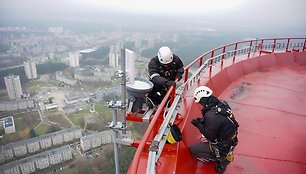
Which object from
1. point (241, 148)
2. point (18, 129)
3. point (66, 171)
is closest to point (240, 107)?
point (241, 148)

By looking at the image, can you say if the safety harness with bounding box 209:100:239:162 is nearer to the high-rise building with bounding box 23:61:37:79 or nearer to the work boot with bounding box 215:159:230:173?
the work boot with bounding box 215:159:230:173

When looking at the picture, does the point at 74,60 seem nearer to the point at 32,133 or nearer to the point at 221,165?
the point at 32,133

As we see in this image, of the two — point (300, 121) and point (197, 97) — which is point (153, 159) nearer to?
point (197, 97)

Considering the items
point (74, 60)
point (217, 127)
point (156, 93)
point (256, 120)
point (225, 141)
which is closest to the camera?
point (217, 127)

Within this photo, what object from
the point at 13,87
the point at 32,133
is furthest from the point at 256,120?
the point at 13,87

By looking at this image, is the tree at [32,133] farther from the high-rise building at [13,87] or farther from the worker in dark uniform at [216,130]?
the worker in dark uniform at [216,130]

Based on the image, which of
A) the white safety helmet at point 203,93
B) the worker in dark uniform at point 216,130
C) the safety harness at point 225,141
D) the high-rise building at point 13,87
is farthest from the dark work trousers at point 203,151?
the high-rise building at point 13,87

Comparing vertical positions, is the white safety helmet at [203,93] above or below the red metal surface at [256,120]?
above
